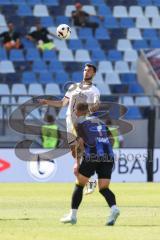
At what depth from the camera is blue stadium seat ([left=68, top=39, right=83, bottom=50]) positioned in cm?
3152

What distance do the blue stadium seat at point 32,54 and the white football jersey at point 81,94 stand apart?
46.8 feet

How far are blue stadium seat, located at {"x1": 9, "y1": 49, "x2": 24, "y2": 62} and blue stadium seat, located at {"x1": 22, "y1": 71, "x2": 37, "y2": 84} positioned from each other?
3.44ft

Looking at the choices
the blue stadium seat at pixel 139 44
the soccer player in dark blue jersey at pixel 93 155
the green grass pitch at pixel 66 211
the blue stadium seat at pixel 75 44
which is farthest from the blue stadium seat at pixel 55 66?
the soccer player in dark blue jersey at pixel 93 155

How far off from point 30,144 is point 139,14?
1108 centimetres

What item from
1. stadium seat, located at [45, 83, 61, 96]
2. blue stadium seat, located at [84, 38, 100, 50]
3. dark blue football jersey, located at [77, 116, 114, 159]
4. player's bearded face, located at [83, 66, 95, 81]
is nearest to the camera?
dark blue football jersey, located at [77, 116, 114, 159]

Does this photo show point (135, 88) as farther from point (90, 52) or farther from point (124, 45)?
point (124, 45)

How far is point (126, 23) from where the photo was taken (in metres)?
33.1

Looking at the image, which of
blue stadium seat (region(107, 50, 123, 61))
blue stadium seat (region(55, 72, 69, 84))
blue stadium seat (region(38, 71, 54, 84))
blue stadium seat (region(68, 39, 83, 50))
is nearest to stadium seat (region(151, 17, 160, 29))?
blue stadium seat (region(107, 50, 123, 61))

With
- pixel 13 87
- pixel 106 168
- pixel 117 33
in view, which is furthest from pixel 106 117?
pixel 106 168

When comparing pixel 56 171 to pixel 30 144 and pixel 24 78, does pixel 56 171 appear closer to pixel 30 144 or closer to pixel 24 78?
pixel 30 144

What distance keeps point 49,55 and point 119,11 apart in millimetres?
4257

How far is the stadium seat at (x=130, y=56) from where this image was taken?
3138 centimetres

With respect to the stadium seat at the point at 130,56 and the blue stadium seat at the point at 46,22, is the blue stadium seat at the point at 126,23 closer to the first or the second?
the stadium seat at the point at 130,56

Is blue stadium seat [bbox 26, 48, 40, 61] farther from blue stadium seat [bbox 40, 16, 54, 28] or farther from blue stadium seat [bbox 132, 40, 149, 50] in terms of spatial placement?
blue stadium seat [bbox 132, 40, 149, 50]
